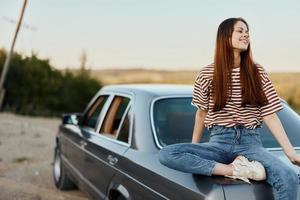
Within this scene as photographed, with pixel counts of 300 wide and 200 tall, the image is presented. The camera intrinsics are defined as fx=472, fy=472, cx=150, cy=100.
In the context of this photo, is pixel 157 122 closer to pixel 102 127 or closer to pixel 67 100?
pixel 102 127

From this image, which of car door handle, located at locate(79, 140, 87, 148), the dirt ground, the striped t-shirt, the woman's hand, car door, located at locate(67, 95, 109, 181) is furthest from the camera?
the dirt ground

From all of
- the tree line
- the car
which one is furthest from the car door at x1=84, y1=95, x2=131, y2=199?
the tree line

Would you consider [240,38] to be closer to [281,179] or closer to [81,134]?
[281,179]

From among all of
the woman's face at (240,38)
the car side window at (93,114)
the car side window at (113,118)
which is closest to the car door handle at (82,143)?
the car side window at (93,114)

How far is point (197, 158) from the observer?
2695 millimetres

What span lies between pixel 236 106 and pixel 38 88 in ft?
84.4

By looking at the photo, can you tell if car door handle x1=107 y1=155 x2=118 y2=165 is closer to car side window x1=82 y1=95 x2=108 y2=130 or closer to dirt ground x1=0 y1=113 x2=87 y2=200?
car side window x1=82 y1=95 x2=108 y2=130

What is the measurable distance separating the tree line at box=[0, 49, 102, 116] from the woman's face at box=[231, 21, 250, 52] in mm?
23003

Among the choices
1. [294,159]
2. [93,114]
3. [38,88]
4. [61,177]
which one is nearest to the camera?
[294,159]

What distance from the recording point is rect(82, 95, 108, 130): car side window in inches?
209

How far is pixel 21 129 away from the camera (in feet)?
47.2

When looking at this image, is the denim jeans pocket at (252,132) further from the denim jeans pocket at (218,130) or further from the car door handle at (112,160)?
the car door handle at (112,160)

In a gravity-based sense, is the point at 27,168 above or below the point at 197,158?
below

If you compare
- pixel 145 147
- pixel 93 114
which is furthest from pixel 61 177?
pixel 145 147
